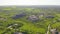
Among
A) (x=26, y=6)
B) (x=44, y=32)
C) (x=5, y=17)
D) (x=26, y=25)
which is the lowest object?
(x=44, y=32)

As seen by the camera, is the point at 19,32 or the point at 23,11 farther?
the point at 23,11

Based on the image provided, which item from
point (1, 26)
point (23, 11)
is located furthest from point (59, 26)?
point (1, 26)

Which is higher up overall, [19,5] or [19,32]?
[19,5]

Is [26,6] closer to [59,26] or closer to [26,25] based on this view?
[26,25]

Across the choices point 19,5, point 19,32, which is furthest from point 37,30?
point 19,5

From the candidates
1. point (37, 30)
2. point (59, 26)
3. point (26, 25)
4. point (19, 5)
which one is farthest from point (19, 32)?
point (59, 26)
